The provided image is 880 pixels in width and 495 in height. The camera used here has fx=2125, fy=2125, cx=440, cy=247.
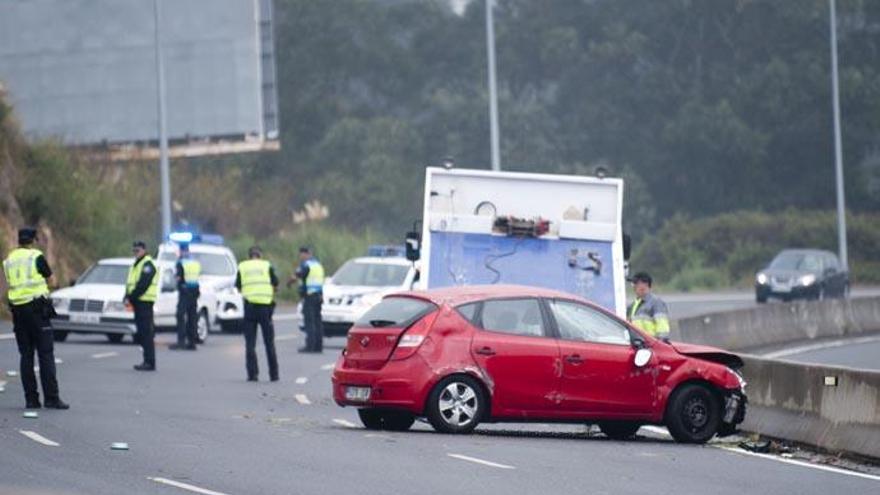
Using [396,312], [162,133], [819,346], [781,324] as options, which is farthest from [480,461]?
[162,133]

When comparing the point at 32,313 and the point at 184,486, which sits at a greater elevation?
the point at 32,313

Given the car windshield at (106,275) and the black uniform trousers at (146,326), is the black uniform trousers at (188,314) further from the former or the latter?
the black uniform trousers at (146,326)

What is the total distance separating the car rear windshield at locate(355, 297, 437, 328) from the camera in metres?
18.6

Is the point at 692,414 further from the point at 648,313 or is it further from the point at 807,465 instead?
the point at 648,313

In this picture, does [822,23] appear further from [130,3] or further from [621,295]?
[621,295]

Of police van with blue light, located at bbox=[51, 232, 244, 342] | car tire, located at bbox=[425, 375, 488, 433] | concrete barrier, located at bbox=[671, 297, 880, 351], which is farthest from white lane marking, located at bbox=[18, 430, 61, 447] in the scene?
concrete barrier, located at bbox=[671, 297, 880, 351]

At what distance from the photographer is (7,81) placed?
188ft

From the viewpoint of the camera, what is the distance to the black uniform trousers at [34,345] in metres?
19.9

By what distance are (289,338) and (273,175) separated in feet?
132

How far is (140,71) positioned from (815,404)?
39.4 meters

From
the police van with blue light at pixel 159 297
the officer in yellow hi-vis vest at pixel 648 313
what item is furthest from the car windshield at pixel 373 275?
the officer in yellow hi-vis vest at pixel 648 313

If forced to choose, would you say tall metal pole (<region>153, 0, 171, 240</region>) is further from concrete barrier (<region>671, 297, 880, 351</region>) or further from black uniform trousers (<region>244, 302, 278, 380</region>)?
black uniform trousers (<region>244, 302, 278, 380</region>)

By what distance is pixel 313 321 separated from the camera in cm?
3256

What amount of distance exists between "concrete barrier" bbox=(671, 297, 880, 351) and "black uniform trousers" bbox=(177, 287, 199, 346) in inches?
294
